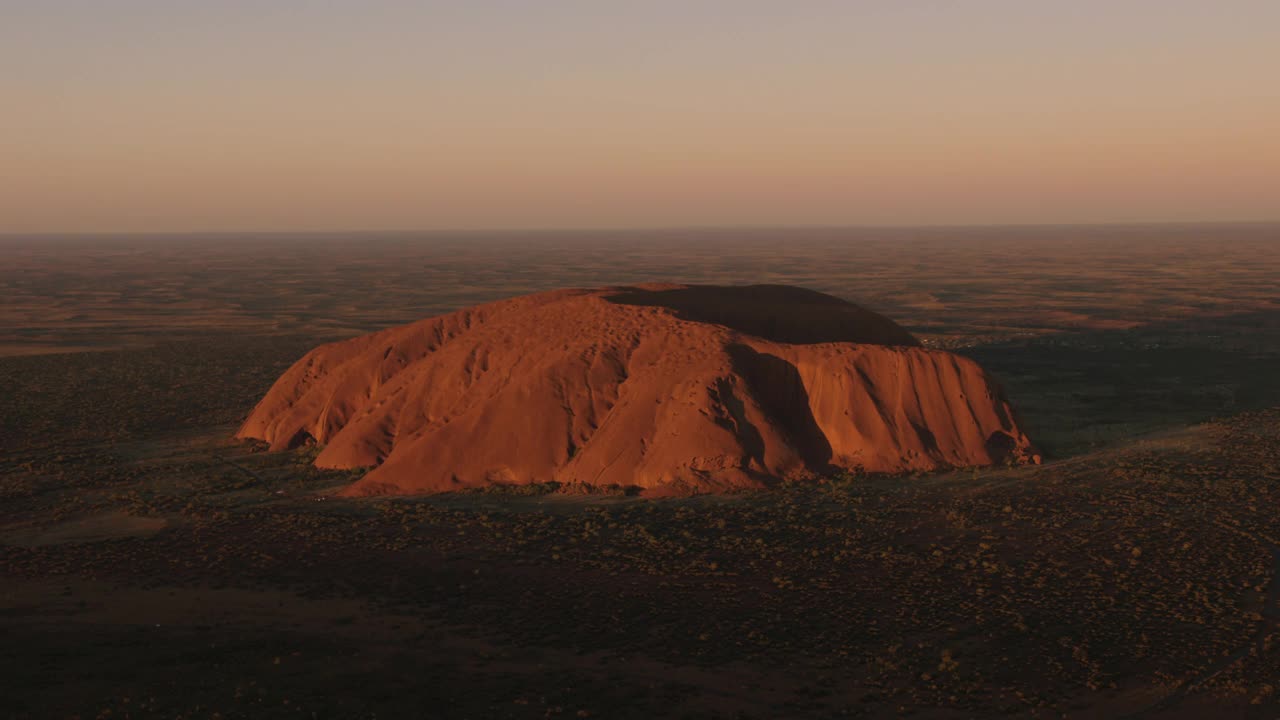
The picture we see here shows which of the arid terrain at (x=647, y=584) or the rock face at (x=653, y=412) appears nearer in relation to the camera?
the arid terrain at (x=647, y=584)

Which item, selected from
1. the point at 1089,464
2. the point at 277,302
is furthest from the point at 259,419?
the point at 277,302

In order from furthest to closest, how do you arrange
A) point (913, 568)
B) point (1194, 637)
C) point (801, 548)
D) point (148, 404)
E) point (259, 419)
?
1. point (148, 404)
2. point (259, 419)
3. point (801, 548)
4. point (913, 568)
5. point (1194, 637)

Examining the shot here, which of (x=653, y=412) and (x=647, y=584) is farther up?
(x=653, y=412)

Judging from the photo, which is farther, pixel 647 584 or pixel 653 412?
pixel 653 412

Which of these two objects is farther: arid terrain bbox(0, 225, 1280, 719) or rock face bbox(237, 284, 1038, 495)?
rock face bbox(237, 284, 1038, 495)

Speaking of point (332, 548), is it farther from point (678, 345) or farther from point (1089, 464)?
point (1089, 464)

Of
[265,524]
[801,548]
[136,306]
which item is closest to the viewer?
[801,548]

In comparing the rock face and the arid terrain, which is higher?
the rock face

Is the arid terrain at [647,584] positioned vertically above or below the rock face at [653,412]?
below
